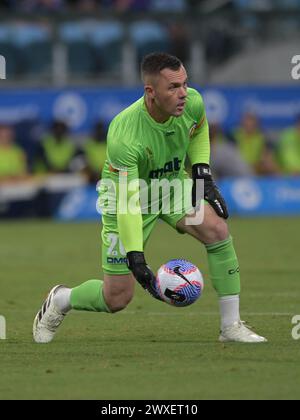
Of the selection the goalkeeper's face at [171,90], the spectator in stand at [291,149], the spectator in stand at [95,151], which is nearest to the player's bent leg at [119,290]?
the goalkeeper's face at [171,90]

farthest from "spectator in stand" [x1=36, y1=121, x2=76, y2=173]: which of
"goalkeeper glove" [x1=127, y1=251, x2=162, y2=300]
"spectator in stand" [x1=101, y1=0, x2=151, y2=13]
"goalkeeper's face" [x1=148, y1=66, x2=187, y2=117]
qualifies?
"goalkeeper glove" [x1=127, y1=251, x2=162, y2=300]

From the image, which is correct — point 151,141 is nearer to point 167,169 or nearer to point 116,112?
point 167,169

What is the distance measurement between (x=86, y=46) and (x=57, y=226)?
5940 mm

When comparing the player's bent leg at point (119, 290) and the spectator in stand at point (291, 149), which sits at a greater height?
the spectator in stand at point (291, 149)

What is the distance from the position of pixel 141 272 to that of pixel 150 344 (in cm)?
97

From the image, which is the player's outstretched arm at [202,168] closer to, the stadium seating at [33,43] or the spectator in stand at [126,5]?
the stadium seating at [33,43]

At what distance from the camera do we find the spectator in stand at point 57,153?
929 inches

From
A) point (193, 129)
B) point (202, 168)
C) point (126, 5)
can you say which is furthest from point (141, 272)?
point (126, 5)

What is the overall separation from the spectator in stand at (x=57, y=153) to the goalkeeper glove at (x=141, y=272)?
1505cm

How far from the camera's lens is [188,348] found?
29.2 ft

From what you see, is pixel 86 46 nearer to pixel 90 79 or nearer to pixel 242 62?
pixel 90 79

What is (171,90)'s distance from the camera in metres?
8.80

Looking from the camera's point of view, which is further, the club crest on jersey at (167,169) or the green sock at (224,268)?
the club crest on jersey at (167,169)
